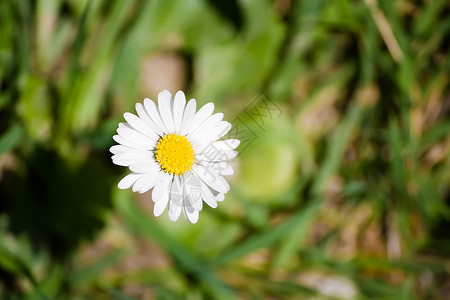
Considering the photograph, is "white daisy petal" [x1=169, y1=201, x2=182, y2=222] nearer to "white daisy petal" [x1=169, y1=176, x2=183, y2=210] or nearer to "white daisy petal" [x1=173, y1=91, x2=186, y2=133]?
"white daisy petal" [x1=169, y1=176, x2=183, y2=210]

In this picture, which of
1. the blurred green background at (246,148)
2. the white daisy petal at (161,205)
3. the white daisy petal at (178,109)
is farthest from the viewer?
the blurred green background at (246,148)

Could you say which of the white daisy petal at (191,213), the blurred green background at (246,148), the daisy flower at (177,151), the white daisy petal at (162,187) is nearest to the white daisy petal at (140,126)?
the daisy flower at (177,151)

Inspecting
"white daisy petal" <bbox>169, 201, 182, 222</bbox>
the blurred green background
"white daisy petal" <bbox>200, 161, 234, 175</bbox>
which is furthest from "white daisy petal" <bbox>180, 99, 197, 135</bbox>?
the blurred green background

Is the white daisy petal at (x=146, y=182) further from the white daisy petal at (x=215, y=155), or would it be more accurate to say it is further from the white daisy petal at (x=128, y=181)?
the white daisy petal at (x=215, y=155)

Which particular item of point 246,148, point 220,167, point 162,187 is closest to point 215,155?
point 220,167

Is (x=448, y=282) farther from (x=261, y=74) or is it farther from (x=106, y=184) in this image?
(x=106, y=184)

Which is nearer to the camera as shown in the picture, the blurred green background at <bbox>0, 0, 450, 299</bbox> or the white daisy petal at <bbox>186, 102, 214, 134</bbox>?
the white daisy petal at <bbox>186, 102, 214, 134</bbox>

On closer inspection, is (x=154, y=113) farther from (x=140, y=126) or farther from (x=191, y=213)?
(x=191, y=213)

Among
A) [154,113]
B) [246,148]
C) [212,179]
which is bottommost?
[212,179]
